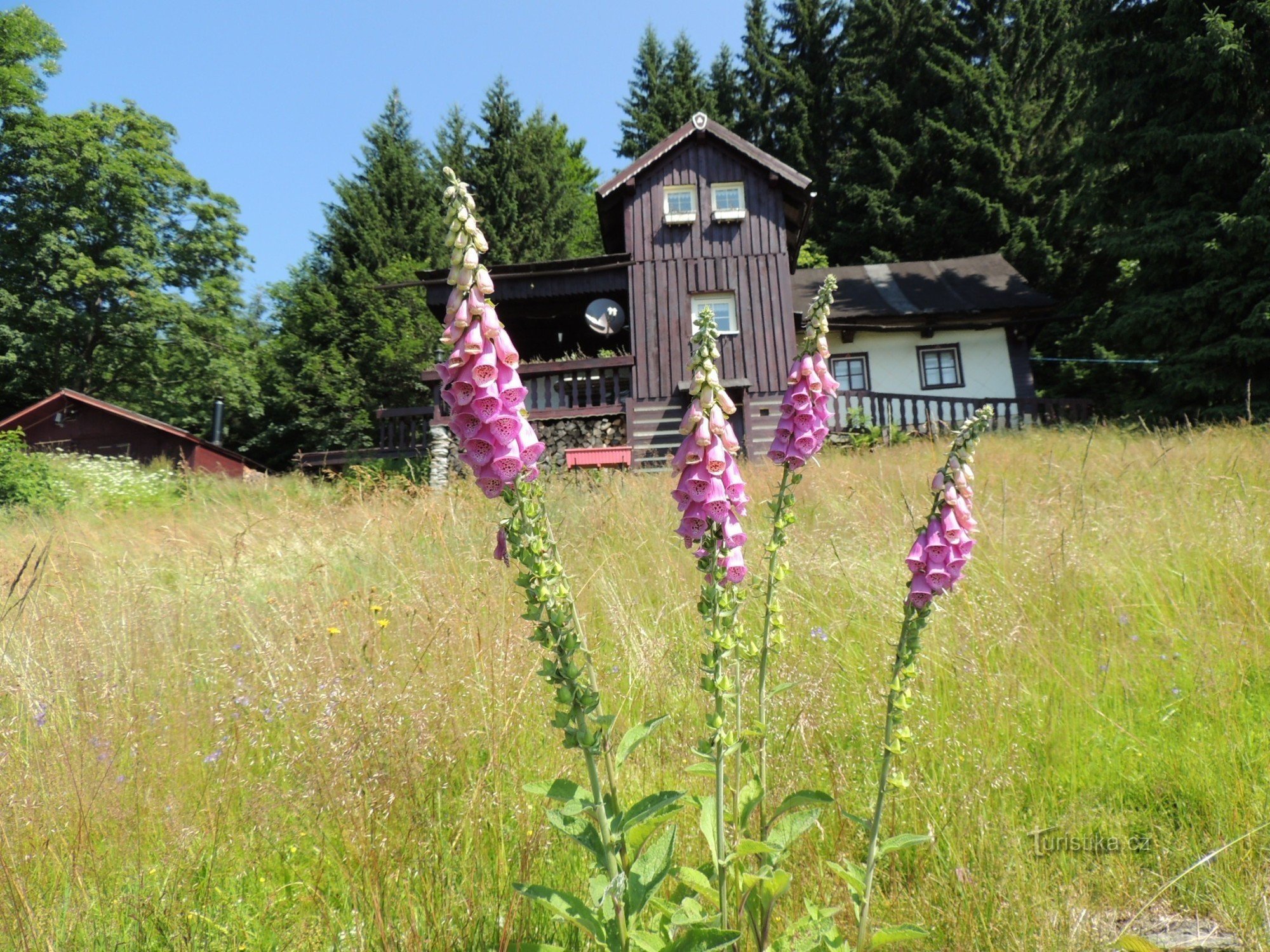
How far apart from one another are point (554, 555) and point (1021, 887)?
156 cm

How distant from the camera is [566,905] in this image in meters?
1.39

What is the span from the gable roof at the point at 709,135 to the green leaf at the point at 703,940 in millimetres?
15432

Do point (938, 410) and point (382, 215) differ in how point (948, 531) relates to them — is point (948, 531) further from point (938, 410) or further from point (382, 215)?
point (382, 215)

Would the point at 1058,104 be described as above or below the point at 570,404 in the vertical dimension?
above

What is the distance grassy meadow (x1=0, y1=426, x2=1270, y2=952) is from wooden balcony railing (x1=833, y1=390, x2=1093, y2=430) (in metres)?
10.2

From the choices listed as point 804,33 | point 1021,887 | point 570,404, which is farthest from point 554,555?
point 804,33

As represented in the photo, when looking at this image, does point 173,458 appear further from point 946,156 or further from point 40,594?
point 946,156

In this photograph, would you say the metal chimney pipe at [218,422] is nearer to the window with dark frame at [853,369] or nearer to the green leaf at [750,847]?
the window with dark frame at [853,369]

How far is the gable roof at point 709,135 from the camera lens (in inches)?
597

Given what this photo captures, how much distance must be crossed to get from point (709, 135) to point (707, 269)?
→ 2.97m

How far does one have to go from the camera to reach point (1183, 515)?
4609mm

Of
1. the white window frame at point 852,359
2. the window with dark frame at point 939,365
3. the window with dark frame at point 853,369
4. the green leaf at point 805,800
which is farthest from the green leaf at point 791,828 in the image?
the window with dark frame at point 939,365

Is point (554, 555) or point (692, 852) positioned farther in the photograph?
point (692, 852)

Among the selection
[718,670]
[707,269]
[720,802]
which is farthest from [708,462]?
[707,269]
